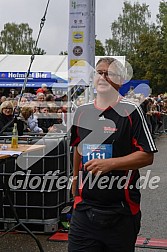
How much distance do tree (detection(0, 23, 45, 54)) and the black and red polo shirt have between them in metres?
83.8

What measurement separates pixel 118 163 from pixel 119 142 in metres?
0.16

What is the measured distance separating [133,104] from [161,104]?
23.4m

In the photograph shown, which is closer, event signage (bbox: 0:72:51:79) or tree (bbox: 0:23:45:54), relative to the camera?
event signage (bbox: 0:72:51:79)

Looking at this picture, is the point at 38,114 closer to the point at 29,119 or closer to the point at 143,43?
the point at 29,119

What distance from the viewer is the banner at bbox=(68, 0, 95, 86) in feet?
20.5

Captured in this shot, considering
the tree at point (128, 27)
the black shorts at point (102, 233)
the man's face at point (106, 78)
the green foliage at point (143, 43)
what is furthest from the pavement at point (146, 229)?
the tree at point (128, 27)

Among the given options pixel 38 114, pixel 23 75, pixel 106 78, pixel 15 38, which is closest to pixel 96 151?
pixel 106 78

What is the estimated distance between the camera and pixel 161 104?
86.7 ft

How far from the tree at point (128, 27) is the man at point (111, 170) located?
74935 mm

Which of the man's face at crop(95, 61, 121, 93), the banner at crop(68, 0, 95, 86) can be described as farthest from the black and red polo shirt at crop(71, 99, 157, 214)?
the banner at crop(68, 0, 95, 86)

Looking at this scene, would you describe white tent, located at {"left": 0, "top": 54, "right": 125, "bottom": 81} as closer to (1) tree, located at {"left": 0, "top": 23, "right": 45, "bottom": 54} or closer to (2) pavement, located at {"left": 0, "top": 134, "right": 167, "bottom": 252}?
(2) pavement, located at {"left": 0, "top": 134, "right": 167, "bottom": 252}

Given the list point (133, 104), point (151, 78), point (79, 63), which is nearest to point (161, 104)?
point (79, 63)

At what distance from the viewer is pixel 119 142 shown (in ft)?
10.8

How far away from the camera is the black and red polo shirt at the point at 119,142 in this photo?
3.28 meters
